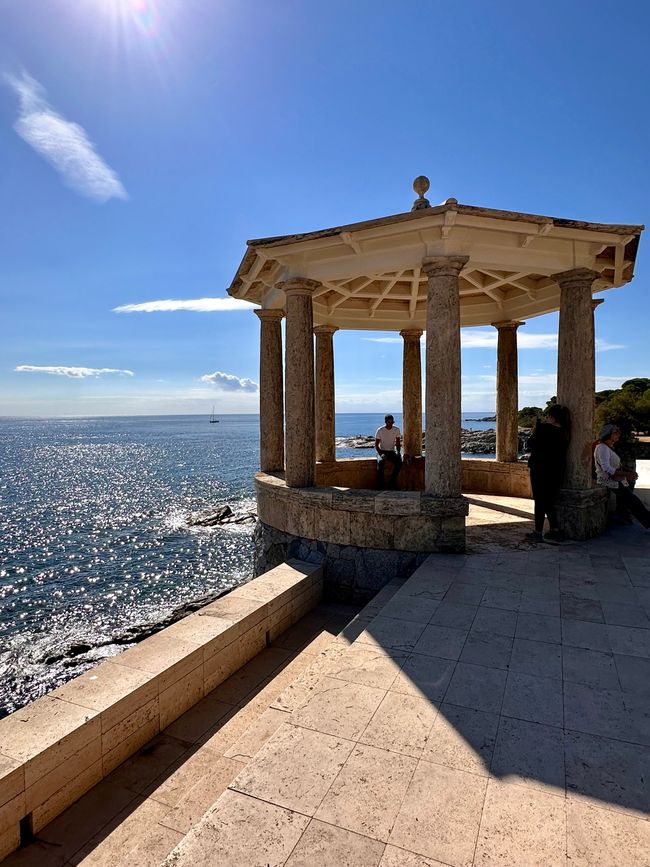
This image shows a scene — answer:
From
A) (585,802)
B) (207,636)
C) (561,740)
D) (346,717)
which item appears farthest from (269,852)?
(207,636)

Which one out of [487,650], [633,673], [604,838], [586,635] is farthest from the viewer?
[586,635]

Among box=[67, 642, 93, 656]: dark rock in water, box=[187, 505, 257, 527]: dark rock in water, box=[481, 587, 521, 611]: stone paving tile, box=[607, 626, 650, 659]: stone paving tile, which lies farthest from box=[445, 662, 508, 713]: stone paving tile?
box=[187, 505, 257, 527]: dark rock in water

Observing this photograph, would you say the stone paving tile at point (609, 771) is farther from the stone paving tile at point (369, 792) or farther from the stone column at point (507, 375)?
the stone column at point (507, 375)

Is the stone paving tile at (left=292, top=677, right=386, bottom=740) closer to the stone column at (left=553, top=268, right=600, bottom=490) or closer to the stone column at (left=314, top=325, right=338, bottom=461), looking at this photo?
the stone column at (left=553, top=268, right=600, bottom=490)

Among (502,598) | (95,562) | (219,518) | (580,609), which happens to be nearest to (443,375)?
(502,598)

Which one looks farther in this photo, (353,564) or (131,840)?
(353,564)

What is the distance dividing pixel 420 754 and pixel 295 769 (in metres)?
0.82

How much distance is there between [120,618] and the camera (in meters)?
14.9

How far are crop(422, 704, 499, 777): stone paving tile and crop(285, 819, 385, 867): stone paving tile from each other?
805 millimetres

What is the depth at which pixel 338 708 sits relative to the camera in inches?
154

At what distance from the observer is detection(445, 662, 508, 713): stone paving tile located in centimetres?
393

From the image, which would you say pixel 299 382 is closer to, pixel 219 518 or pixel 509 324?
pixel 509 324

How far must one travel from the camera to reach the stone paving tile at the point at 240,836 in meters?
2.59

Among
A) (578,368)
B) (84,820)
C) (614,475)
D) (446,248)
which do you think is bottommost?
(84,820)
